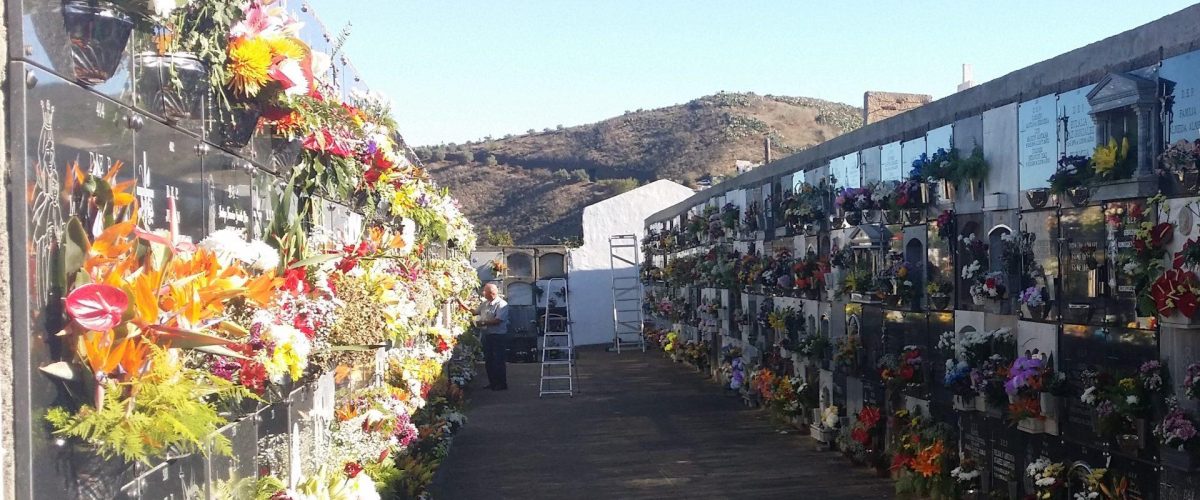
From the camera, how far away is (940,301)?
30.9 ft

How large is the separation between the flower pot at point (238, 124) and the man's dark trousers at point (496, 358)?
523 inches

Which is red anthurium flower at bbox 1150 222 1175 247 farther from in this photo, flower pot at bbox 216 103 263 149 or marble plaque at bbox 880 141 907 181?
flower pot at bbox 216 103 263 149

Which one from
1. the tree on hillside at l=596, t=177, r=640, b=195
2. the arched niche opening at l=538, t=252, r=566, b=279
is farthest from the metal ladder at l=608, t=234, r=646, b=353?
the tree on hillside at l=596, t=177, r=640, b=195

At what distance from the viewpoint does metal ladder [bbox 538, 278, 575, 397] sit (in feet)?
62.0

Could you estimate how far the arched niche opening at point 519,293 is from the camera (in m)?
28.8

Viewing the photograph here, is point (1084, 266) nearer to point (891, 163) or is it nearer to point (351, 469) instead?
point (891, 163)

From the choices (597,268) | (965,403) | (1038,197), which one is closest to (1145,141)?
(1038,197)

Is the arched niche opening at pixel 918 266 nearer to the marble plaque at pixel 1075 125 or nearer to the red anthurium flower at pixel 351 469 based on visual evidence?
the marble plaque at pixel 1075 125

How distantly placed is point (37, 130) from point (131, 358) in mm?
612

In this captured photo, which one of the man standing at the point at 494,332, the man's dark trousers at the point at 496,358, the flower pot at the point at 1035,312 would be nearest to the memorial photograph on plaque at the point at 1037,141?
the flower pot at the point at 1035,312

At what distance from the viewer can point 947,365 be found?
28.6ft

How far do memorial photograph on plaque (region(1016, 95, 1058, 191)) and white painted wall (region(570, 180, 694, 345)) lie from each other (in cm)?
2212

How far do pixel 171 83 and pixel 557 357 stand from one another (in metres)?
22.1

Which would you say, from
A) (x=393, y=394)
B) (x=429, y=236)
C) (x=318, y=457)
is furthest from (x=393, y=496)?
(x=429, y=236)
